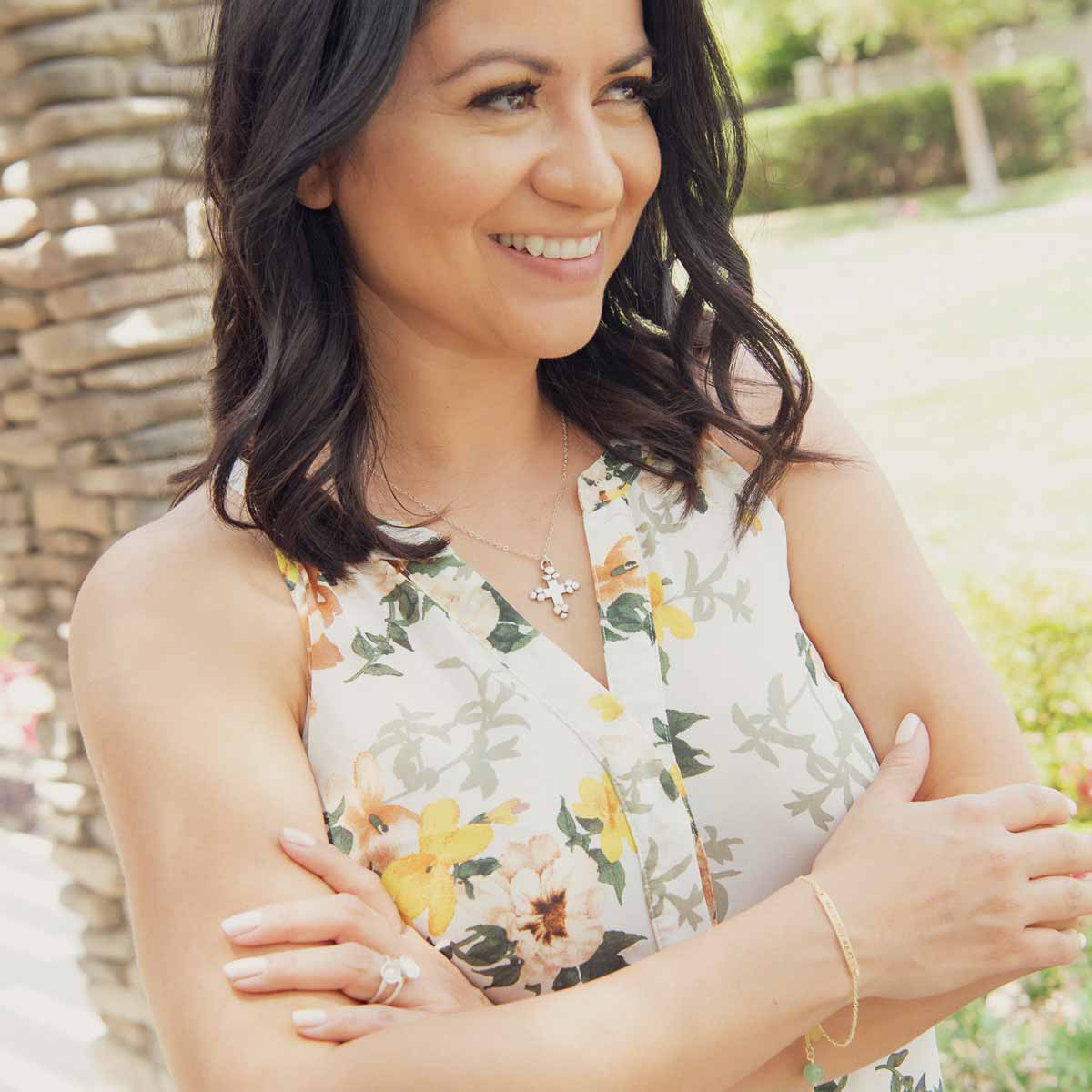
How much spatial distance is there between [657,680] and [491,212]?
595 millimetres

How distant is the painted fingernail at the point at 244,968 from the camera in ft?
5.03

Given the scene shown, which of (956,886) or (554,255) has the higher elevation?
(554,255)

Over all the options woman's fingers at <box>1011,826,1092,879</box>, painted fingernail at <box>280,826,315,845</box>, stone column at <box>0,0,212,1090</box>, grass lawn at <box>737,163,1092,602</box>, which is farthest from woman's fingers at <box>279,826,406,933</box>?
grass lawn at <box>737,163,1092,602</box>

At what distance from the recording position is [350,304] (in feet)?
6.57

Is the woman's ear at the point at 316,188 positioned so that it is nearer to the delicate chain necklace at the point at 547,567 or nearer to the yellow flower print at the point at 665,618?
the delicate chain necklace at the point at 547,567

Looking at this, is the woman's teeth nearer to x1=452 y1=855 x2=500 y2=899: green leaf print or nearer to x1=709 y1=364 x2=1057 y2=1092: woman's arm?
x1=709 y1=364 x2=1057 y2=1092: woman's arm

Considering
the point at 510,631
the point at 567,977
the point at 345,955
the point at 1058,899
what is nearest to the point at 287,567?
the point at 510,631

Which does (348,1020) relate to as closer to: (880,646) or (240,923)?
(240,923)

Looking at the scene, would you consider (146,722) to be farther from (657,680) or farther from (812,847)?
(812,847)

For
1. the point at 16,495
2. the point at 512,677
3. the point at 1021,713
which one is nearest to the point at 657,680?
the point at 512,677

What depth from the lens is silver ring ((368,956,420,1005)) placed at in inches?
63.2

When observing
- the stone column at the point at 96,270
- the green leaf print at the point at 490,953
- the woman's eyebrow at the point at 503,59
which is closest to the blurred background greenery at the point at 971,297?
the woman's eyebrow at the point at 503,59

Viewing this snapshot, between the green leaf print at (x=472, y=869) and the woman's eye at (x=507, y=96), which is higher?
the woman's eye at (x=507, y=96)

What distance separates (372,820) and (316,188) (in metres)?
0.79
